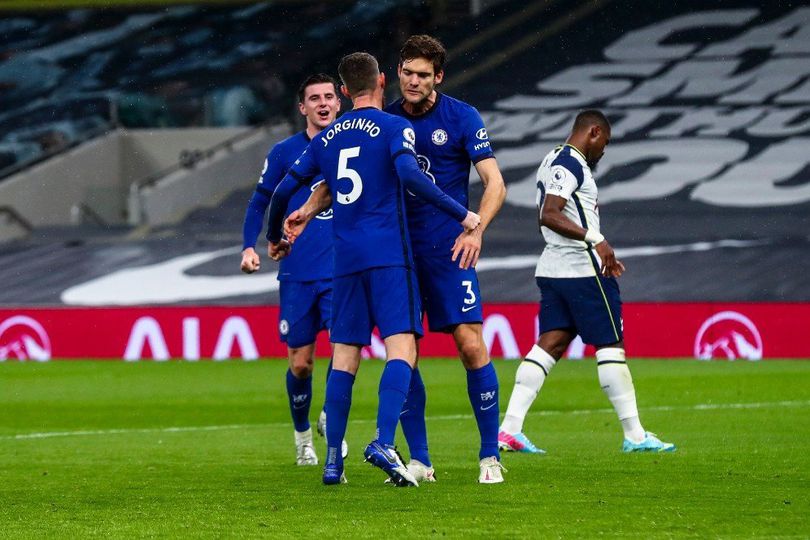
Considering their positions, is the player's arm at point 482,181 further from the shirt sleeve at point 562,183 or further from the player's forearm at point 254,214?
the player's forearm at point 254,214

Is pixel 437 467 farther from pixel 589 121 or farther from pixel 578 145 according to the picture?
pixel 589 121

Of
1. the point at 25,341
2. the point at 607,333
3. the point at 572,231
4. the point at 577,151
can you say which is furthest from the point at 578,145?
the point at 25,341

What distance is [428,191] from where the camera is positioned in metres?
6.37

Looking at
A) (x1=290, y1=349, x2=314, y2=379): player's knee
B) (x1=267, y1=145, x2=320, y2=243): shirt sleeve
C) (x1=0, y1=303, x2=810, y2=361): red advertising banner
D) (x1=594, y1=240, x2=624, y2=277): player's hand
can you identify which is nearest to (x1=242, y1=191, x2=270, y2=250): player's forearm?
(x1=290, y1=349, x2=314, y2=379): player's knee

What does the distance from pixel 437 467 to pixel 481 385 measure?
2.60ft

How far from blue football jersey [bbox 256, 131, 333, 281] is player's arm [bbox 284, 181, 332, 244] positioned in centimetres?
112

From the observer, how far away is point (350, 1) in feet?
99.9

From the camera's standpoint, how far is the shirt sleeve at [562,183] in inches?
317

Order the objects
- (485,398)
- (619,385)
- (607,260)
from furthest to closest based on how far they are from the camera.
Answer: (619,385) → (607,260) → (485,398)

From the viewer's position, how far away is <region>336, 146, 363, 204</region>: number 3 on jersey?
6.68 metres

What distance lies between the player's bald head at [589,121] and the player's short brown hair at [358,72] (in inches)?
75.1

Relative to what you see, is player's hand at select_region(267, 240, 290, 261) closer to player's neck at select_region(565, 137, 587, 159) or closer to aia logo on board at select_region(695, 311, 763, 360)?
player's neck at select_region(565, 137, 587, 159)

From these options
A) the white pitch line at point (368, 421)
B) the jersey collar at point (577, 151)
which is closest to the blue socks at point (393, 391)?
the jersey collar at point (577, 151)

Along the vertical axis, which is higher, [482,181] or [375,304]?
[482,181]
